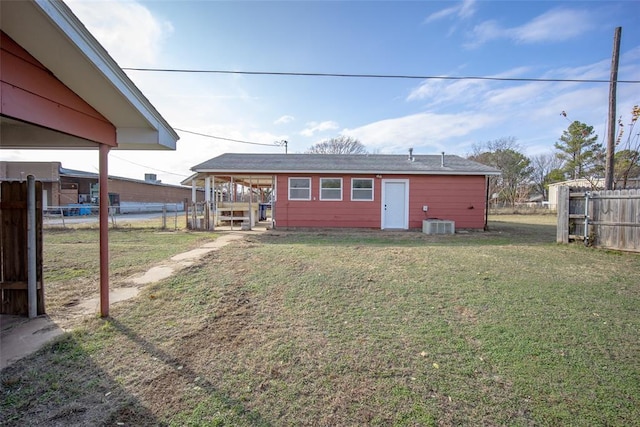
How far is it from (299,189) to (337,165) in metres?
2.03

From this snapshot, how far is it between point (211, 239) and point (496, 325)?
882cm

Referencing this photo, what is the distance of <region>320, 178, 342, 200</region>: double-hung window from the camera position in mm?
12570

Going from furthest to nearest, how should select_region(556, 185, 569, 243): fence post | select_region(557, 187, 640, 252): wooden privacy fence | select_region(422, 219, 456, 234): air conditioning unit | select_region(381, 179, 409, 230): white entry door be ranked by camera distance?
select_region(381, 179, 409, 230): white entry door, select_region(422, 219, 456, 234): air conditioning unit, select_region(556, 185, 569, 243): fence post, select_region(557, 187, 640, 252): wooden privacy fence

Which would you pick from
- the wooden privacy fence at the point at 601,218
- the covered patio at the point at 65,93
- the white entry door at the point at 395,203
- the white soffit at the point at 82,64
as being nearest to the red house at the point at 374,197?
the white entry door at the point at 395,203

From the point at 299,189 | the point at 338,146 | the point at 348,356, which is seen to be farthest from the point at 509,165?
the point at 348,356

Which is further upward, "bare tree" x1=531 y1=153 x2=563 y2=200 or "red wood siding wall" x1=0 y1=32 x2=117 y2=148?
"bare tree" x1=531 y1=153 x2=563 y2=200

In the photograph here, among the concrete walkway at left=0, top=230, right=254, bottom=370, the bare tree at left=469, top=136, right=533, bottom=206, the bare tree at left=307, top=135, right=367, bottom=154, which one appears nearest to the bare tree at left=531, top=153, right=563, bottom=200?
the bare tree at left=469, top=136, right=533, bottom=206

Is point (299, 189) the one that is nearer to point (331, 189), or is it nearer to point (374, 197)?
point (331, 189)

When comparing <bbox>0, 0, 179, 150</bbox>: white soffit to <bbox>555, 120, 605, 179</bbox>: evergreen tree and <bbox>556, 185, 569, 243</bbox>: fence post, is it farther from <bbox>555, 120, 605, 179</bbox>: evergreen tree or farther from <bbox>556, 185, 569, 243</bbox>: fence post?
<bbox>555, 120, 605, 179</bbox>: evergreen tree

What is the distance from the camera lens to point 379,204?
496 inches

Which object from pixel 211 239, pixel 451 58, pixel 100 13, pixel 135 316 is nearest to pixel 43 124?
pixel 135 316

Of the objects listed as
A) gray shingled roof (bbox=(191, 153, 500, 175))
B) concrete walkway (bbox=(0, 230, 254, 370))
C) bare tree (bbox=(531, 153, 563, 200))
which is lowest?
concrete walkway (bbox=(0, 230, 254, 370))

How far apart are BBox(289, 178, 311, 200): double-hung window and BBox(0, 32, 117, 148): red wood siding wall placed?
951cm

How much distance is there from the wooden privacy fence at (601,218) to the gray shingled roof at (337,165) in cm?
364
